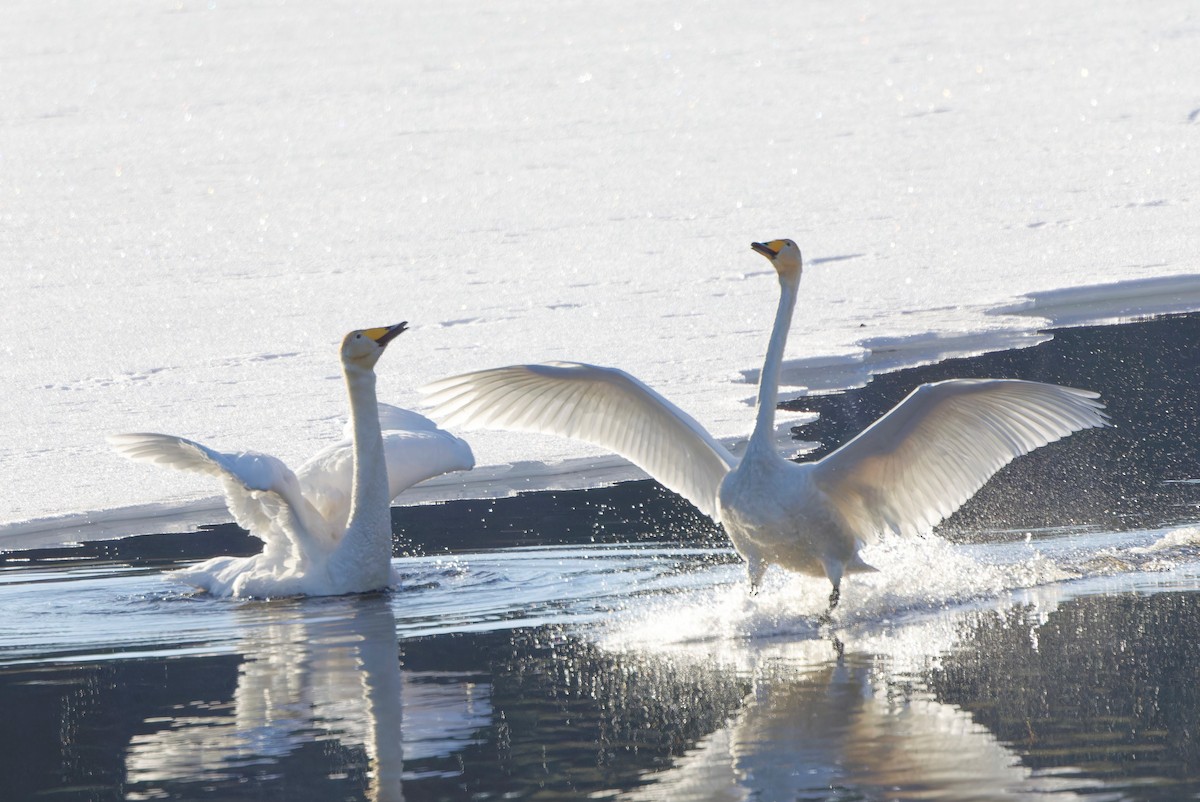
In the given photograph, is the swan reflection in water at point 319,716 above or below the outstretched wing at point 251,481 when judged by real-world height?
below

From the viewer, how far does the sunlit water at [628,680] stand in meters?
4.45

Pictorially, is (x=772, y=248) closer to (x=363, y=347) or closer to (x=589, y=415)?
(x=589, y=415)

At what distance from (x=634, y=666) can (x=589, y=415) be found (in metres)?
2.08

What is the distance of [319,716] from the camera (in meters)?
5.18

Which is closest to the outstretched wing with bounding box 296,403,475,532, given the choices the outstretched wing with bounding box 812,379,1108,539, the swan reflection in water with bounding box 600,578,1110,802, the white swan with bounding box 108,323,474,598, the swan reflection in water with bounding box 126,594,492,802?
the white swan with bounding box 108,323,474,598

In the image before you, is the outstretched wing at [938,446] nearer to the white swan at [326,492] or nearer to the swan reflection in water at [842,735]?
the swan reflection in water at [842,735]

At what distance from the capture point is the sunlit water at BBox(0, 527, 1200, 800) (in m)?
4.45

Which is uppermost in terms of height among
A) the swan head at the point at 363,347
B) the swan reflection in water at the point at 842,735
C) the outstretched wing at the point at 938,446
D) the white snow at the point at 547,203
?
the white snow at the point at 547,203

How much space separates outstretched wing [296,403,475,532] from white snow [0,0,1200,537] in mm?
1263

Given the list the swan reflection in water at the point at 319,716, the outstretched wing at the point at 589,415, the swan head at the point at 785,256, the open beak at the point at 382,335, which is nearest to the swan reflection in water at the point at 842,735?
the swan reflection in water at the point at 319,716

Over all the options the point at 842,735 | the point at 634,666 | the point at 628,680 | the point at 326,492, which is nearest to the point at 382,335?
the point at 326,492

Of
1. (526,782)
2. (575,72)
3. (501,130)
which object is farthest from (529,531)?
(575,72)

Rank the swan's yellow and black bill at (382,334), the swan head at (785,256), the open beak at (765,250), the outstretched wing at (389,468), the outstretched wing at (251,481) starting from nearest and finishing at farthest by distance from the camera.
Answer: the open beak at (765,250), the swan head at (785,256), the outstretched wing at (251,481), the swan's yellow and black bill at (382,334), the outstretched wing at (389,468)

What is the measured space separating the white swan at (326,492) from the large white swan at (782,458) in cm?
42
